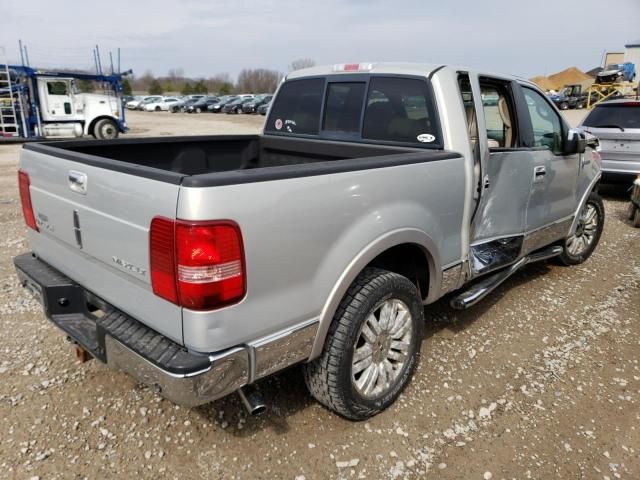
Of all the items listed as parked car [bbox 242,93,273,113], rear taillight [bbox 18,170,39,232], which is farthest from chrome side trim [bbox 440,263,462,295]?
parked car [bbox 242,93,273,113]

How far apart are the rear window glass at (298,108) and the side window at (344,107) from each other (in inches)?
3.7

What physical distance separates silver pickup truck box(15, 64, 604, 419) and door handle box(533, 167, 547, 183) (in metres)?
0.02

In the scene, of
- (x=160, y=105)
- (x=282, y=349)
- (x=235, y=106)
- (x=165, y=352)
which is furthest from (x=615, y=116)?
(x=160, y=105)

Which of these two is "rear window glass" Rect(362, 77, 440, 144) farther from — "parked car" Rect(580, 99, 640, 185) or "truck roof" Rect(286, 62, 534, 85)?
"parked car" Rect(580, 99, 640, 185)

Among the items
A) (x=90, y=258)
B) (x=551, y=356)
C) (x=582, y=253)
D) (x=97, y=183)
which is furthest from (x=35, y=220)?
(x=582, y=253)

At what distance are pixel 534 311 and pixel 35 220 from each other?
3.90 meters

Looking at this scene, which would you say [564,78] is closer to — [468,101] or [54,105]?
[54,105]

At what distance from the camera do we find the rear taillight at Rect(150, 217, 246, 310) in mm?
1869

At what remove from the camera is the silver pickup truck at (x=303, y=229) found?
6.45 feet

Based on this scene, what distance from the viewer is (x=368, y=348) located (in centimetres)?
269

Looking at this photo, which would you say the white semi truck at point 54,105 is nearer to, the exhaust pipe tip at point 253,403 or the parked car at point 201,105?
the exhaust pipe tip at point 253,403

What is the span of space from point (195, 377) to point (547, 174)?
137 inches

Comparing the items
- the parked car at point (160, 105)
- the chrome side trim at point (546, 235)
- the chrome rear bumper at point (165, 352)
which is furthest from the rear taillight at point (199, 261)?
the parked car at point (160, 105)

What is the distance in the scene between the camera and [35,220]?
2.89 m
